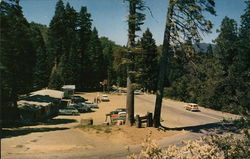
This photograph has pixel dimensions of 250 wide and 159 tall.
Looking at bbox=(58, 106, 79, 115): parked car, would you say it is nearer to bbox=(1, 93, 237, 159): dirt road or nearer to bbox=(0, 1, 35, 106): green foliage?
bbox=(0, 1, 35, 106): green foliage

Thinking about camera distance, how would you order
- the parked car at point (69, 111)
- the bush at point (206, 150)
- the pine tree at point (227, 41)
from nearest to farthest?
the bush at point (206, 150)
the parked car at point (69, 111)
the pine tree at point (227, 41)

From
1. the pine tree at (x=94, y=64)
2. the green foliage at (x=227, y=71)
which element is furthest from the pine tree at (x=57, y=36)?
the green foliage at (x=227, y=71)

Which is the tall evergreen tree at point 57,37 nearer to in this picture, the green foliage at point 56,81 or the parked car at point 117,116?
the green foliage at point 56,81

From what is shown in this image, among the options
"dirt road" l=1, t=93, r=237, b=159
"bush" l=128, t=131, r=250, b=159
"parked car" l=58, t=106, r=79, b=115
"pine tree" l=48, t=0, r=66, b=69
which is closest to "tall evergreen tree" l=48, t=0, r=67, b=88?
"pine tree" l=48, t=0, r=66, b=69

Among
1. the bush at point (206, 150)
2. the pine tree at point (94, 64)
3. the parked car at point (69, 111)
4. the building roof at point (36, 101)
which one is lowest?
the parked car at point (69, 111)

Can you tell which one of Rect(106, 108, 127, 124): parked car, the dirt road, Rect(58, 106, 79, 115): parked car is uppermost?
the dirt road

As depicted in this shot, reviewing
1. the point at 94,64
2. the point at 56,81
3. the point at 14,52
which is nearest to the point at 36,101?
the point at 14,52

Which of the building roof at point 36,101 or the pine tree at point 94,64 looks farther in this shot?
the pine tree at point 94,64

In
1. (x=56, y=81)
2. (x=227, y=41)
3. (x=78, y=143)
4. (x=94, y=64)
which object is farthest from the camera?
(x=94, y=64)

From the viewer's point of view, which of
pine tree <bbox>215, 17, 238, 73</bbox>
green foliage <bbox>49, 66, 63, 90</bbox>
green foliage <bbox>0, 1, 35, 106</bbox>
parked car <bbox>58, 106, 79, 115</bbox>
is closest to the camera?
green foliage <bbox>0, 1, 35, 106</bbox>

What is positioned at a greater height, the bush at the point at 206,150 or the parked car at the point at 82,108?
the bush at the point at 206,150

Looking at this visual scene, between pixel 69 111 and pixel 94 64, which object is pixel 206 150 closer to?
pixel 69 111

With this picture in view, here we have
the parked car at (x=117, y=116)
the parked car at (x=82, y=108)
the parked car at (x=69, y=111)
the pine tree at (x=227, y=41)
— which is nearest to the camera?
the parked car at (x=117, y=116)

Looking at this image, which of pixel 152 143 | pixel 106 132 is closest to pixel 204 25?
pixel 106 132
